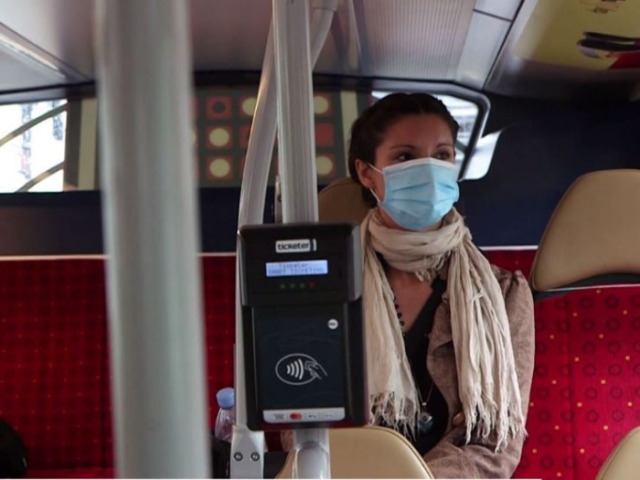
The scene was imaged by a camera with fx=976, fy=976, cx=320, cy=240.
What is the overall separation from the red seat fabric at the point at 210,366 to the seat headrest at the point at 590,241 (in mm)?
806

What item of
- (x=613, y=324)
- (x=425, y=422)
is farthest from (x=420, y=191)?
(x=613, y=324)

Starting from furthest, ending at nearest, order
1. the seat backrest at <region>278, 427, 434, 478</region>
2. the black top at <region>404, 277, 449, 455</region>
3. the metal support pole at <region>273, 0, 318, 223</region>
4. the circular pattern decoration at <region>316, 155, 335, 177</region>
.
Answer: the circular pattern decoration at <region>316, 155, 335, 177</region> < the black top at <region>404, 277, 449, 455</region> < the seat backrest at <region>278, 427, 434, 478</region> < the metal support pole at <region>273, 0, 318, 223</region>

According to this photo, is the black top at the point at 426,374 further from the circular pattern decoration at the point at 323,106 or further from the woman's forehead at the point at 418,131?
the circular pattern decoration at the point at 323,106

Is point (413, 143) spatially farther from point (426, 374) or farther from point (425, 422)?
point (425, 422)

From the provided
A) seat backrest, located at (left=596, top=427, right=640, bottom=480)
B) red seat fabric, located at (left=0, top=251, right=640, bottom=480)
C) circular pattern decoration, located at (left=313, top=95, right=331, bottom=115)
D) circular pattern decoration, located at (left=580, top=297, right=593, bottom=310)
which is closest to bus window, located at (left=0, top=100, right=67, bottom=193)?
red seat fabric, located at (left=0, top=251, right=640, bottom=480)

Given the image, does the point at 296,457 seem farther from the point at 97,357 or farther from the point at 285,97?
the point at 97,357

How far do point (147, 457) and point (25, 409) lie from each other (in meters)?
2.73

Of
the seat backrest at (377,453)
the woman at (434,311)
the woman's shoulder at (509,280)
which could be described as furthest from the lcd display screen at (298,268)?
the woman's shoulder at (509,280)

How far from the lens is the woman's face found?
2.22 metres

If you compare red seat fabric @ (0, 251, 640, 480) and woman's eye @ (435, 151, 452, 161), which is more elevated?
woman's eye @ (435, 151, 452, 161)

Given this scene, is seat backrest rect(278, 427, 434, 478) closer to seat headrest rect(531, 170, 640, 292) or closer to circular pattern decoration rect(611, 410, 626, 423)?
seat headrest rect(531, 170, 640, 292)

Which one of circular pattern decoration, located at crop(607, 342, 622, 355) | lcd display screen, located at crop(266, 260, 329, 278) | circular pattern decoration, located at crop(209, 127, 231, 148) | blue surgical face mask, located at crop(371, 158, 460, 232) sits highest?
circular pattern decoration, located at crop(209, 127, 231, 148)

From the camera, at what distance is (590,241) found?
200cm

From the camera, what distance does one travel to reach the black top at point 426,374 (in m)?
2.12
